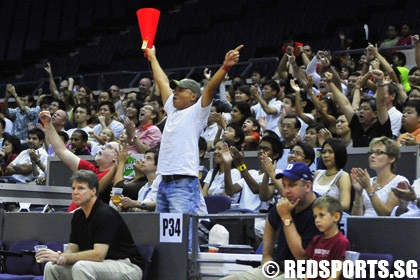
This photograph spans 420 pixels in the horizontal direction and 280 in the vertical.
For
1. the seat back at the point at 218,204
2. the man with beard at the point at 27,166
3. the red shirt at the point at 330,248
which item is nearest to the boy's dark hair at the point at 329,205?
the red shirt at the point at 330,248

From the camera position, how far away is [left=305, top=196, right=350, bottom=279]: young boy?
6332mm

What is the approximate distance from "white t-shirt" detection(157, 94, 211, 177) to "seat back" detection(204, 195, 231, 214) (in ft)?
4.19

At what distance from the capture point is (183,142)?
310 inches

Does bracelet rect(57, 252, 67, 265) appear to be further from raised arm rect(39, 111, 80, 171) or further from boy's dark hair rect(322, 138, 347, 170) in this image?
boy's dark hair rect(322, 138, 347, 170)

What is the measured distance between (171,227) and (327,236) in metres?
1.72

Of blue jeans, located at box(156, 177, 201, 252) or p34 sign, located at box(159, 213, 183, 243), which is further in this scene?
blue jeans, located at box(156, 177, 201, 252)

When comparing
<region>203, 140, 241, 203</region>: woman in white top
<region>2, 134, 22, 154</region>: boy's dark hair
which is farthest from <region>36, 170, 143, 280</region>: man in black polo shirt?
<region>2, 134, 22, 154</region>: boy's dark hair

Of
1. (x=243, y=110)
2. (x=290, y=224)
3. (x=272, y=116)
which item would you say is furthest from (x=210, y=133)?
(x=290, y=224)

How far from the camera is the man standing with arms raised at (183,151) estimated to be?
7.79 m

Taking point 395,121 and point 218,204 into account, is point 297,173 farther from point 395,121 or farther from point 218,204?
point 395,121

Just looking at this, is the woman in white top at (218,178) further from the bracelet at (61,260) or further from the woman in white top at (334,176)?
the bracelet at (61,260)

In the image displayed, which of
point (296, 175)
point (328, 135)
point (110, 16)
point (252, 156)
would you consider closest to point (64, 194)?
point (252, 156)

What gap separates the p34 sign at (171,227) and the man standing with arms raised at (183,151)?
0.35 ft

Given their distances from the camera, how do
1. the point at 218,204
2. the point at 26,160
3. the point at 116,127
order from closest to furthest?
the point at 218,204
the point at 26,160
the point at 116,127
